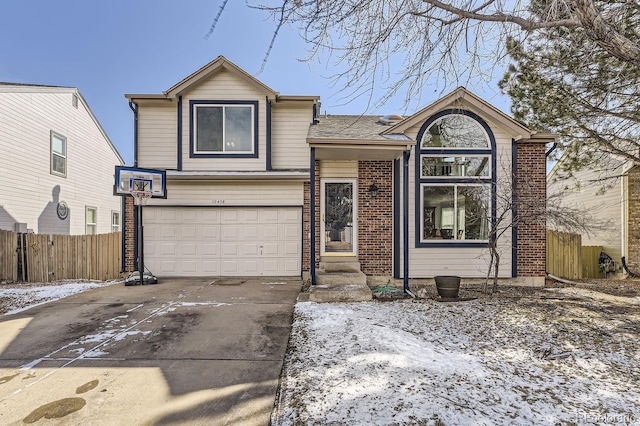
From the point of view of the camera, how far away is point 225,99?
9297 millimetres

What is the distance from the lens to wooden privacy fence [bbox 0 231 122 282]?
896 centimetres

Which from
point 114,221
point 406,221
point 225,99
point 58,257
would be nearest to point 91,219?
point 114,221

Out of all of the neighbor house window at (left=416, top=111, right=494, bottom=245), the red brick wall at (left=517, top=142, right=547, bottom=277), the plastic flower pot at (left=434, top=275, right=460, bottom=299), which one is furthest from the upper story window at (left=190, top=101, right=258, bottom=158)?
the red brick wall at (left=517, top=142, right=547, bottom=277)

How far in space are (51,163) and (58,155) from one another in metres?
0.64

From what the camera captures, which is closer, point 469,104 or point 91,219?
point 469,104

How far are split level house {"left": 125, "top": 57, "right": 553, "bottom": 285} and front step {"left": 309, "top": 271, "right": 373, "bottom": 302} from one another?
0.25 m

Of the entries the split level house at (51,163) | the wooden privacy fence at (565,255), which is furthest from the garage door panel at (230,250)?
the wooden privacy fence at (565,255)

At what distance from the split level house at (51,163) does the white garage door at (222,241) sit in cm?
512

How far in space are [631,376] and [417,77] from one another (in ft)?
15.7

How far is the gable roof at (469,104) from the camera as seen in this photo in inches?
314

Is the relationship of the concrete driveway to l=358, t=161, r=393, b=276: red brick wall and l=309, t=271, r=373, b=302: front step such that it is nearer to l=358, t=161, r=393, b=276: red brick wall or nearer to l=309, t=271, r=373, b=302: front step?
l=309, t=271, r=373, b=302: front step

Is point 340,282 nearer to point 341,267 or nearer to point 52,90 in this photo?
point 341,267

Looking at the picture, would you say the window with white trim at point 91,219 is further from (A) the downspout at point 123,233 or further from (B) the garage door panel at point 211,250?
(B) the garage door panel at point 211,250

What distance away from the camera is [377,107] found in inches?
202
